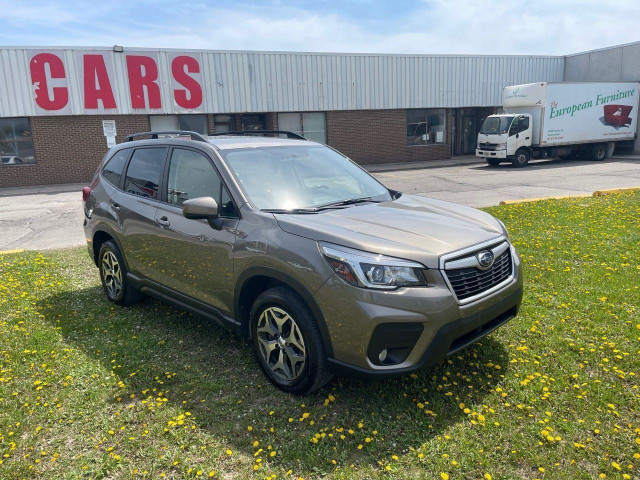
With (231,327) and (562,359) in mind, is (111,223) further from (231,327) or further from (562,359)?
(562,359)

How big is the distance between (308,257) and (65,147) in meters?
20.4

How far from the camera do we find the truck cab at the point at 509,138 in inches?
824

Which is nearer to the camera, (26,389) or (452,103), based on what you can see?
(26,389)

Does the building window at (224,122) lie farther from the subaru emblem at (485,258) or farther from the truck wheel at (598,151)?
the subaru emblem at (485,258)

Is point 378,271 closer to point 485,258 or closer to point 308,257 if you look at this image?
point 308,257

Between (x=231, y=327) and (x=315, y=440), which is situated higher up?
(x=231, y=327)

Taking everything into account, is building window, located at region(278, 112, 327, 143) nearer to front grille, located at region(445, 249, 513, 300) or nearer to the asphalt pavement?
the asphalt pavement

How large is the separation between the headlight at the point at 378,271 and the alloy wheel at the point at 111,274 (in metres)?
3.14

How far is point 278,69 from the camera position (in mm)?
22078

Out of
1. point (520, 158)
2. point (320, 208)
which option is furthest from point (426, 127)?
point (320, 208)

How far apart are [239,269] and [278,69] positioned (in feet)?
66.4

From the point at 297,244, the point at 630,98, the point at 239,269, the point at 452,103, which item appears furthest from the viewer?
the point at 452,103

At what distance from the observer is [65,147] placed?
2017cm

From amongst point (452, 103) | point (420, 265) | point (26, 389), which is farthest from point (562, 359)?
point (452, 103)
